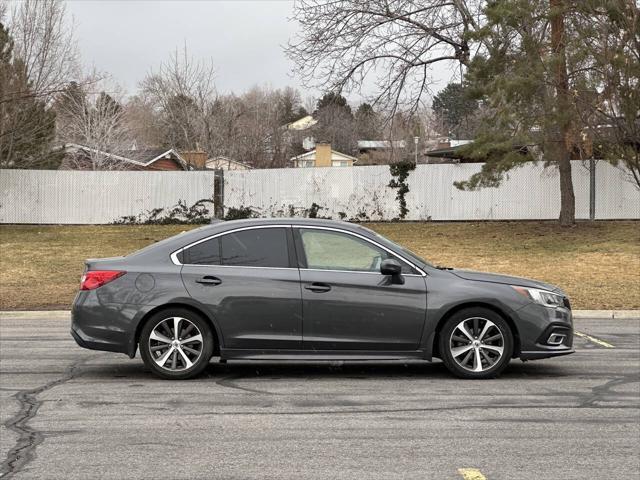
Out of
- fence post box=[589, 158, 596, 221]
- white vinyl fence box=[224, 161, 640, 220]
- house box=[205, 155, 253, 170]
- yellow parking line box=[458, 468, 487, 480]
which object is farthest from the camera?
house box=[205, 155, 253, 170]

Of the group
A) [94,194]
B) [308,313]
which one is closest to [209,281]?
[308,313]

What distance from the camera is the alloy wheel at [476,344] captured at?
7422 millimetres

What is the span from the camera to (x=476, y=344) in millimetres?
7457

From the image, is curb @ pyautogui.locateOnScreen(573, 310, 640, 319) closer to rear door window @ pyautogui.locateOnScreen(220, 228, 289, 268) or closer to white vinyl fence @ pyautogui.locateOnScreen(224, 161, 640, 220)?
rear door window @ pyautogui.locateOnScreen(220, 228, 289, 268)

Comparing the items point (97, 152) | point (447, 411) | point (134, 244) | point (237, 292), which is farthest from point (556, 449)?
point (97, 152)

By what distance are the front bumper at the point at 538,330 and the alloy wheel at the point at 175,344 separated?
10.3 feet

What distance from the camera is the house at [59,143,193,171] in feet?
148

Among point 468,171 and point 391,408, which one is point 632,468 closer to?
point 391,408

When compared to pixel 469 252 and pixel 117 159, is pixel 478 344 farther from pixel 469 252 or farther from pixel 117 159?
pixel 117 159

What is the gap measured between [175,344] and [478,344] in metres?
2.95

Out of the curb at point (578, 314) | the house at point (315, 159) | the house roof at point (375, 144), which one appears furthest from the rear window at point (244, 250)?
the house roof at point (375, 144)

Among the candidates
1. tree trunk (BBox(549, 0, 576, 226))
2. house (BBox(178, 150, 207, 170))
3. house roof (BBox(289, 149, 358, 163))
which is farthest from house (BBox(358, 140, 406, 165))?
tree trunk (BBox(549, 0, 576, 226))

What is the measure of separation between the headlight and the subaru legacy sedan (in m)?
0.01

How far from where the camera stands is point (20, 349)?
9773 mm
